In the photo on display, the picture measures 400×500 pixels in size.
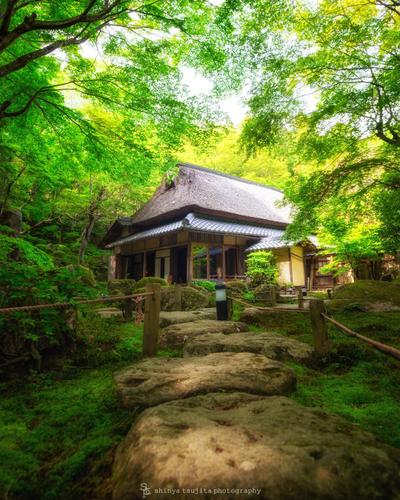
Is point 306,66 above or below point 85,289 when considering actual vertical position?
above

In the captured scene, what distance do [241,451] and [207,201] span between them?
14.5 meters

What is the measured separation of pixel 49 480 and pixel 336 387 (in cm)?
263

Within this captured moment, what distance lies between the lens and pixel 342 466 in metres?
1.13

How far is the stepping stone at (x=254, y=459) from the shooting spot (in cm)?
104

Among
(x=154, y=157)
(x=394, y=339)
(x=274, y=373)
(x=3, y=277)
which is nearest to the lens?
(x=274, y=373)

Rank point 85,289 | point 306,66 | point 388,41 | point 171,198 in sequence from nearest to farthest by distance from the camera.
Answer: point 85,289, point 388,41, point 306,66, point 171,198

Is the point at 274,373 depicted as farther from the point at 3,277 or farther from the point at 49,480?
the point at 3,277

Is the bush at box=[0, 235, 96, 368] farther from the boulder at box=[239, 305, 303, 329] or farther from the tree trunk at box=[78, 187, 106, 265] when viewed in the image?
the tree trunk at box=[78, 187, 106, 265]

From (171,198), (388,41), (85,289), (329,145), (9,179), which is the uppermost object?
(171,198)

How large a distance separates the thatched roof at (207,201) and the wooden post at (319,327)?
37.2ft

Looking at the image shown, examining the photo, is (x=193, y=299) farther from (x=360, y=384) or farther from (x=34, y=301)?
(x=360, y=384)

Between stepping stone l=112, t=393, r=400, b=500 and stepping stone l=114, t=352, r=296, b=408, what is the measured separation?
0.55 meters

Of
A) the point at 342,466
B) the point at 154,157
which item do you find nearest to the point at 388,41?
the point at 154,157

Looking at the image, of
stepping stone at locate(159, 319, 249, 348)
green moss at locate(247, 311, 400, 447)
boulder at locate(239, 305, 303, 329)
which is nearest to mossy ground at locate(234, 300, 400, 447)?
green moss at locate(247, 311, 400, 447)
